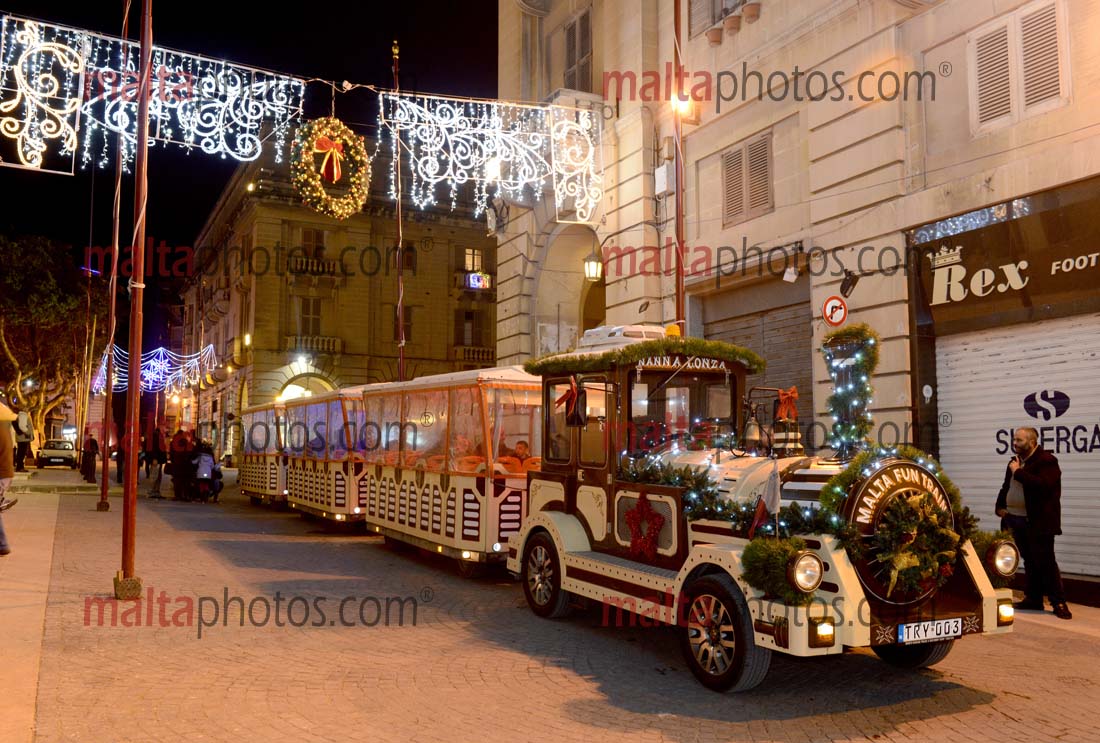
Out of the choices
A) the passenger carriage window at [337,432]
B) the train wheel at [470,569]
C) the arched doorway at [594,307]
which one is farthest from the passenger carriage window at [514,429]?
the arched doorway at [594,307]

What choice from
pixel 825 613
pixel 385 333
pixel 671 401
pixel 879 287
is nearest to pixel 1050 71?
pixel 879 287

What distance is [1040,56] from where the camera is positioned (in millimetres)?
10742

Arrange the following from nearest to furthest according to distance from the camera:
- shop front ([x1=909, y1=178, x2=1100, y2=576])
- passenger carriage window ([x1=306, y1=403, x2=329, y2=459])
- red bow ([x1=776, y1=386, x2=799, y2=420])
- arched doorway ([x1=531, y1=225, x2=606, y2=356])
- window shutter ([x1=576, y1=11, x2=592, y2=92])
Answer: red bow ([x1=776, y1=386, x2=799, y2=420]) → shop front ([x1=909, y1=178, x2=1100, y2=576]) → passenger carriage window ([x1=306, y1=403, x2=329, y2=459]) → window shutter ([x1=576, y1=11, x2=592, y2=92]) → arched doorway ([x1=531, y1=225, x2=606, y2=356])

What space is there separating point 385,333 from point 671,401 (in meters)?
38.3

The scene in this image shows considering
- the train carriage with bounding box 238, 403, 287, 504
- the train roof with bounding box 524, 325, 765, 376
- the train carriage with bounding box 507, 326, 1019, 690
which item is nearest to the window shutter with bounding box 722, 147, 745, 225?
the train roof with bounding box 524, 325, 765, 376

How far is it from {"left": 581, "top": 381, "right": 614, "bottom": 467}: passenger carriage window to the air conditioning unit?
30.9 feet

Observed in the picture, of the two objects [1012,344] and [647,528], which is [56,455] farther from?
[1012,344]

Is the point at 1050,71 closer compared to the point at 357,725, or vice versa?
the point at 357,725

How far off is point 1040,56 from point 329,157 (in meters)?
9.87

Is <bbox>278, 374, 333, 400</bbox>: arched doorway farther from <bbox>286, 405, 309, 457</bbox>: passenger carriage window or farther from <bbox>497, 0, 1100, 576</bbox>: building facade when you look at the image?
<bbox>497, 0, 1100, 576</bbox>: building facade

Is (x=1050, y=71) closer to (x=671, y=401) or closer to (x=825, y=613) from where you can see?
(x=671, y=401)

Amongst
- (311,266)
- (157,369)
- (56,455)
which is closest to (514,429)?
(311,266)

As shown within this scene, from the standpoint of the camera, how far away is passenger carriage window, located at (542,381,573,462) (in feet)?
29.0

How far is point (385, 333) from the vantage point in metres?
45.1
